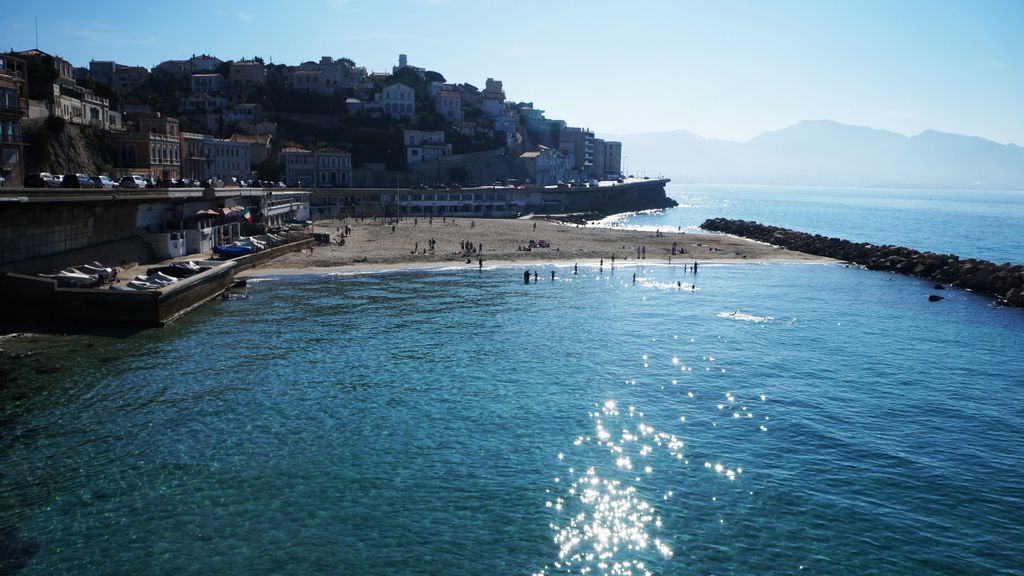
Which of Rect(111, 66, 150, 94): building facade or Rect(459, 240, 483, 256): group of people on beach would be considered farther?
Rect(111, 66, 150, 94): building facade

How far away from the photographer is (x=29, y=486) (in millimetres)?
18781

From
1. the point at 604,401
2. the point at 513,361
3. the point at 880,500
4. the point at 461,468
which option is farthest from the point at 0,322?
the point at 880,500

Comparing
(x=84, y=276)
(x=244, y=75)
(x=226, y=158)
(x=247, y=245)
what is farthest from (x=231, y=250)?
(x=244, y=75)

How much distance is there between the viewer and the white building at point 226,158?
95.8 meters

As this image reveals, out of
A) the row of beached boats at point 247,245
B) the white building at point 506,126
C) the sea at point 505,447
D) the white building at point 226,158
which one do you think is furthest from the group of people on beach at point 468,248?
the white building at point 506,126

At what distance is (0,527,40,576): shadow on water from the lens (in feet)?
50.0

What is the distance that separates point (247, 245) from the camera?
2253 inches

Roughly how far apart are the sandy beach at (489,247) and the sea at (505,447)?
20116 millimetres

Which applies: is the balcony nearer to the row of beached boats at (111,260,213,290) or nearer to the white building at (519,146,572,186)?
the row of beached boats at (111,260,213,290)

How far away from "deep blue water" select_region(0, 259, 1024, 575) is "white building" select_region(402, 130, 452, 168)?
3627 inches

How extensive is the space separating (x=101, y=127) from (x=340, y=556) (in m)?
79.0

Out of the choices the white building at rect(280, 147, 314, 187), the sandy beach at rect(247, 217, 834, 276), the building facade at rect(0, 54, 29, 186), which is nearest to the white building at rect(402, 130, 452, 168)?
the white building at rect(280, 147, 314, 187)

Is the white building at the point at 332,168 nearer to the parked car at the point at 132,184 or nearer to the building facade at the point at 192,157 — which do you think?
the building facade at the point at 192,157

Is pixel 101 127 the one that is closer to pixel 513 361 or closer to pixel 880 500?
pixel 513 361
